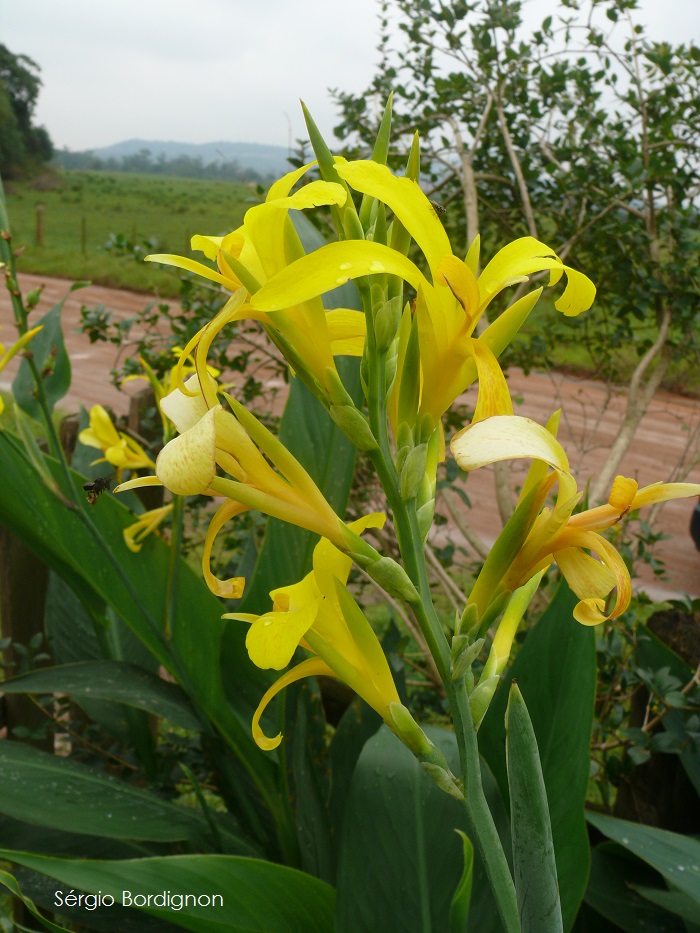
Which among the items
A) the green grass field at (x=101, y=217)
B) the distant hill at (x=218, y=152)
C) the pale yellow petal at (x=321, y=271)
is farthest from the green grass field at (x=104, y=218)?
the pale yellow petal at (x=321, y=271)

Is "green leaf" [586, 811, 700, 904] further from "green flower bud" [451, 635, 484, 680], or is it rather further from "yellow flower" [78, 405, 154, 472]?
"yellow flower" [78, 405, 154, 472]

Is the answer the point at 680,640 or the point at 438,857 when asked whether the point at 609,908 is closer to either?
the point at 438,857

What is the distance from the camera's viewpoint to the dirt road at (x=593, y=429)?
3.64 m

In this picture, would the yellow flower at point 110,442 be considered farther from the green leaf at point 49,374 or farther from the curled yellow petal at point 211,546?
the curled yellow petal at point 211,546

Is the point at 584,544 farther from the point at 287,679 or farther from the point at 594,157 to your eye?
the point at 594,157

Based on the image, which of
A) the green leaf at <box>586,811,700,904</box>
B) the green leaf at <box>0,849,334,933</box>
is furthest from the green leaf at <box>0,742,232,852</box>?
the green leaf at <box>586,811,700,904</box>

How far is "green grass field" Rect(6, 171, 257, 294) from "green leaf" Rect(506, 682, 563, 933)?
933 centimetres

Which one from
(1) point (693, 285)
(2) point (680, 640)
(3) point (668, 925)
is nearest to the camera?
(3) point (668, 925)

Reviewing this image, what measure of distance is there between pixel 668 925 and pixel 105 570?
943mm

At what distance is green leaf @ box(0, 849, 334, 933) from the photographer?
699mm

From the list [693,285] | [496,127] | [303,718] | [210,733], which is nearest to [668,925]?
[303,718]

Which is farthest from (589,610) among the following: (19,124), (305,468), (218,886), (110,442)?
(19,124)

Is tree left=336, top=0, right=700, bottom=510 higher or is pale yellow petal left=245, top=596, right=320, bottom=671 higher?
tree left=336, top=0, right=700, bottom=510

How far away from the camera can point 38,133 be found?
99.3ft
